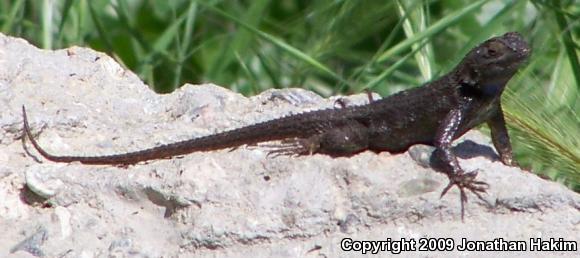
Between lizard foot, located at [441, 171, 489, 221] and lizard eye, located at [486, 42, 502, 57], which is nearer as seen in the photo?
lizard foot, located at [441, 171, 489, 221]

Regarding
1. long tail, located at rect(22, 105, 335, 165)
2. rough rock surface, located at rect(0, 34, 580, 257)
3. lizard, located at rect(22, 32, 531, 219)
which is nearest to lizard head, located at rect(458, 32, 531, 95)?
lizard, located at rect(22, 32, 531, 219)

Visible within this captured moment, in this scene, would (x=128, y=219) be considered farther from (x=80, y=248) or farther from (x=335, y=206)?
(x=335, y=206)

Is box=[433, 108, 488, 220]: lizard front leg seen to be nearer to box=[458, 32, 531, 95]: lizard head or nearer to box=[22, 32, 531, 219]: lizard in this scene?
box=[22, 32, 531, 219]: lizard

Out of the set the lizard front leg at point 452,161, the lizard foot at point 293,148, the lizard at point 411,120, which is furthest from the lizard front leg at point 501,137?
the lizard foot at point 293,148

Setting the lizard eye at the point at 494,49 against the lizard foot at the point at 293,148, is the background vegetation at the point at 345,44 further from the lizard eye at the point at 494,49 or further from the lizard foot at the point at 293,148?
the lizard foot at the point at 293,148

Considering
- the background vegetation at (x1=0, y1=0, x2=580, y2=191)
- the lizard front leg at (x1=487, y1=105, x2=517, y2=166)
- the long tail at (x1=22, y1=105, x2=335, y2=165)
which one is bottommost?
the long tail at (x1=22, y1=105, x2=335, y2=165)

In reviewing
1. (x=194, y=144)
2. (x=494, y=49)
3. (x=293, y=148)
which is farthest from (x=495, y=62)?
(x=194, y=144)
